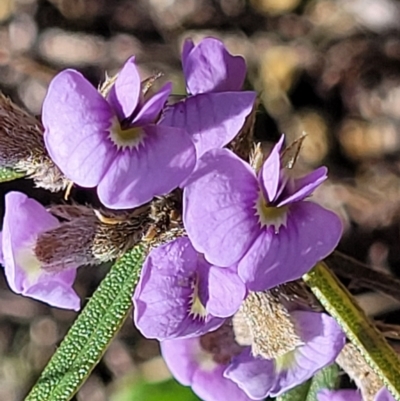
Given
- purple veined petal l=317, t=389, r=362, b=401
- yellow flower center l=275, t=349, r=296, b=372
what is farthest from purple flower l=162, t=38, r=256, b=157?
purple veined petal l=317, t=389, r=362, b=401

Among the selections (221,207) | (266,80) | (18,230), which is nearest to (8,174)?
(18,230)

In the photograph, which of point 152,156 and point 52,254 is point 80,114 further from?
point 52,254

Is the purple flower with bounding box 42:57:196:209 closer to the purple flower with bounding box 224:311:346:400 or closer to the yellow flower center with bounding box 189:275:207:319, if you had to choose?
the yellow flower center with bounding box 189:275:207:319

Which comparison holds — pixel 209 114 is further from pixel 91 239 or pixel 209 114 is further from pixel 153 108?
pixel 91 239

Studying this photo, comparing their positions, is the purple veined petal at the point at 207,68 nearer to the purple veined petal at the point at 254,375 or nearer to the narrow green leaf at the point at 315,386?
the purple veined petal at the point at 254,375

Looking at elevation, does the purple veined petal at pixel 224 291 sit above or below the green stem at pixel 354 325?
above

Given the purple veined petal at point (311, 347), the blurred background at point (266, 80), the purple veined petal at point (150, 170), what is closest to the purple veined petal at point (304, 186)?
the purple veined petal at point (150, 170)
